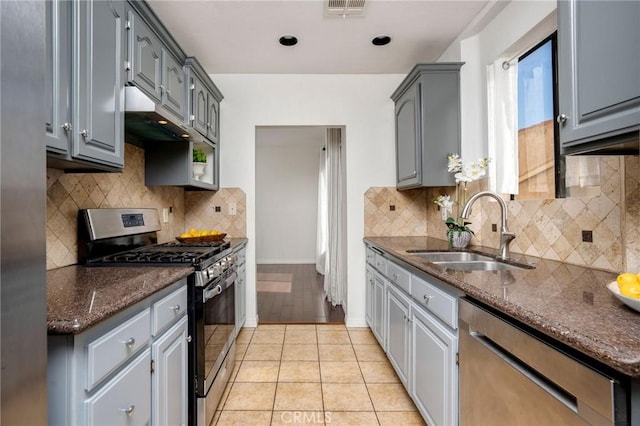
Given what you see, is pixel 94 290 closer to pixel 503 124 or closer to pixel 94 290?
pixel 94 290

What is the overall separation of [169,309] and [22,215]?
38.9 inches

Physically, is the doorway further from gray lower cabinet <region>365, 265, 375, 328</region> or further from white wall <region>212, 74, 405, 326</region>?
gray lower cabinet <region>365, 265, 375, 328</region>

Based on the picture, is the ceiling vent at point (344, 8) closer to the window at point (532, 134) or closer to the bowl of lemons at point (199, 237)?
the window at point (532, 134)

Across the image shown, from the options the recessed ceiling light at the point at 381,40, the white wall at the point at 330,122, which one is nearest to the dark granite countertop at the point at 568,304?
the white wall at the point at 330,122

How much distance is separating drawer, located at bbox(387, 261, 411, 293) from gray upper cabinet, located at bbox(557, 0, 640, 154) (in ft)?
3.53

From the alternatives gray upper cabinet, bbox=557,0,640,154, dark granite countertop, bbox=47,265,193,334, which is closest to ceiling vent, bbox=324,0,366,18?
gray upper cabinet, bbox=557,0,640,154

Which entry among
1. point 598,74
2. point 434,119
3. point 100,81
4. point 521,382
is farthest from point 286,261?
point 598,74

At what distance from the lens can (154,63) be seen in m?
2.02

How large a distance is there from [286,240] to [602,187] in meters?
6.06

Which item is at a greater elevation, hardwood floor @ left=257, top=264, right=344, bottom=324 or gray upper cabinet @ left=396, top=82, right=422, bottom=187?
gray upper cabinet @ left=396, top=82, right=422, bottom=187

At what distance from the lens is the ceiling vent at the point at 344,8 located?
222 centimetres

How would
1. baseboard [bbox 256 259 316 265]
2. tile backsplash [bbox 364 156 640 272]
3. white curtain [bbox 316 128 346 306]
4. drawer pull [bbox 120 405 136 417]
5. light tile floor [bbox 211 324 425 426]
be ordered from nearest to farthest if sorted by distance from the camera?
drawer pull [bbox 120 405 136 417] < tile backsplash [bbox 364 156 640 272] < light tile floor [bbox 211 324 425 426] < white curtain [bbox 316 128 346 306] < baseboard [bbox 256 259 316 265]

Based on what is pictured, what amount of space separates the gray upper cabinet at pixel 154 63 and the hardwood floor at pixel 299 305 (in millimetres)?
2302

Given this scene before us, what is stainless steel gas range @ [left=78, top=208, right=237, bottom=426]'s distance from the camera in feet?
5.59
